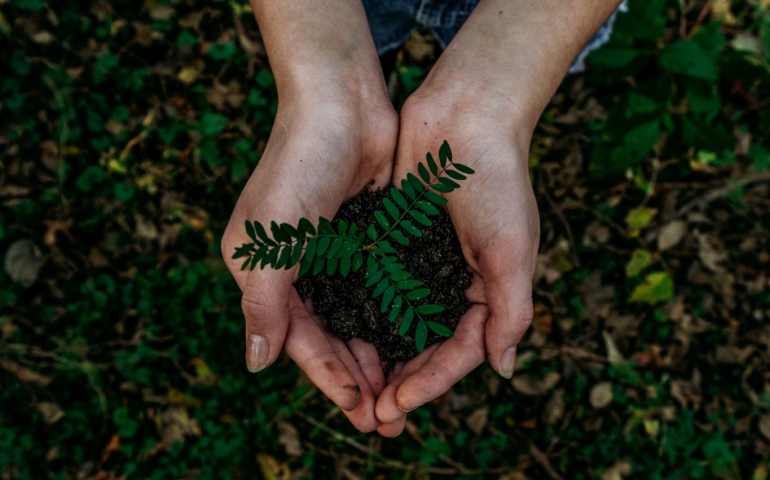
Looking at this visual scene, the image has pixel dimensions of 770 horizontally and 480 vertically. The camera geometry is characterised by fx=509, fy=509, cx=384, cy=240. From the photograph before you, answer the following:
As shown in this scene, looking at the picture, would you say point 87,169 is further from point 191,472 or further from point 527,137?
point 527,137

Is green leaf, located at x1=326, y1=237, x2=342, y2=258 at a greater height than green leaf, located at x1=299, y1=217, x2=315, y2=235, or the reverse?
green leaf, located at x1=299, y1=217, x2=315, y2=235

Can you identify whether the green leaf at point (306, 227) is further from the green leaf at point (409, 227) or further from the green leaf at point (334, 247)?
the green leaf at point (409, 227)

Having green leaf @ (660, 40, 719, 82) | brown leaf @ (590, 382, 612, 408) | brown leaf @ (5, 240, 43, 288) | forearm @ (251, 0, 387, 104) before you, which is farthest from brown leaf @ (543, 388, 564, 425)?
brown leaf @ (5, 240, 43, 288)

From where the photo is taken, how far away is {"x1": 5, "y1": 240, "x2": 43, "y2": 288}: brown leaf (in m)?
3.82

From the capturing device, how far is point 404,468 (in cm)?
359

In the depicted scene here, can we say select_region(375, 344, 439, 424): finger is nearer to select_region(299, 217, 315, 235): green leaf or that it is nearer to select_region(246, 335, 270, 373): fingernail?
select_region(246, 335, 270, 373): fingernail

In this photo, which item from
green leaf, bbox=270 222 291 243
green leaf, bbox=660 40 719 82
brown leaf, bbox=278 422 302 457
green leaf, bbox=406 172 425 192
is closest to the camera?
green leaf, bbox=270 222 291 243

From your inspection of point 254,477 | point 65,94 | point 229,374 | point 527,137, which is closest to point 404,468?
point 254,477

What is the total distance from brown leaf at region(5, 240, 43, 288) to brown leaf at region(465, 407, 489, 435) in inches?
134

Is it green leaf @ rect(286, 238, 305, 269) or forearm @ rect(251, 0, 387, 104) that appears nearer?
green leaf @ rect(286, 238, 305, 269)

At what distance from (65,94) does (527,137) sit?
3.48 m

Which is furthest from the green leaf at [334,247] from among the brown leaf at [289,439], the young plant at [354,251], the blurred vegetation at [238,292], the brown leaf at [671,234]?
the brown leaf at [671,234]

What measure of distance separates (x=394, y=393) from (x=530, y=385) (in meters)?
1.65

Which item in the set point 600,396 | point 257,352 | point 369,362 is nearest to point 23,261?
point 257,352
